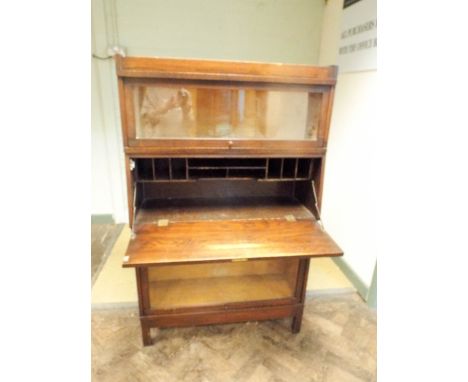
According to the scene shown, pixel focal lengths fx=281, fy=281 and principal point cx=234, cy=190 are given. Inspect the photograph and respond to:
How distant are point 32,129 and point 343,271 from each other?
90.1 inches

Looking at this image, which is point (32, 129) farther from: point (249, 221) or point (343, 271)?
point (343, 271)

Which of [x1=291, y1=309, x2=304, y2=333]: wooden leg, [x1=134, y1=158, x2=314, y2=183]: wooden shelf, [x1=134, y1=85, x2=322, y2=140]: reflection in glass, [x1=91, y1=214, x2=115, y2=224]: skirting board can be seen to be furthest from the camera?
[x1=91, y1=214, x2=115, y2=224]: skirting board

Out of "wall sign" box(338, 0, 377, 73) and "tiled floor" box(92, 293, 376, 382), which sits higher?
"wall sign" box(338, 0, 377, 73)

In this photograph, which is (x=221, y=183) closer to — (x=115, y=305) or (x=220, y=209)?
(x=220, y=209)

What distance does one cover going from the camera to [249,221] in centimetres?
155

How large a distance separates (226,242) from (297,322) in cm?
75

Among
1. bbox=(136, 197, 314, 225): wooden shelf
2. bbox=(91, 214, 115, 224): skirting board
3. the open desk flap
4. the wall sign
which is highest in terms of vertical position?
the wall sign

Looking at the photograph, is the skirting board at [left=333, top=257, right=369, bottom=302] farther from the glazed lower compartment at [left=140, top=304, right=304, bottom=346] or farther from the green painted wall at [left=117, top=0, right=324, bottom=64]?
the green painted wall at [left=117, top=0, right=324, bottom=64]

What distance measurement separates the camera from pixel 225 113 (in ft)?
4.73

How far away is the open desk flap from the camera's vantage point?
48.9 inches

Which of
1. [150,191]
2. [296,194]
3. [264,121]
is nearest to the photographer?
[264,121]

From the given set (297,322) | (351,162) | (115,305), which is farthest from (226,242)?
(351,162)

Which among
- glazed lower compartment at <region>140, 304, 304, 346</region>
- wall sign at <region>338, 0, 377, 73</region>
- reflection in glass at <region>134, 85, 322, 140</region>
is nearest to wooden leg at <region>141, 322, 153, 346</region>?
glazed lower compartment at <region>140, 304, 304, 346</region>

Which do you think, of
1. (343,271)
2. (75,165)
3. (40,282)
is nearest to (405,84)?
(75,165)
